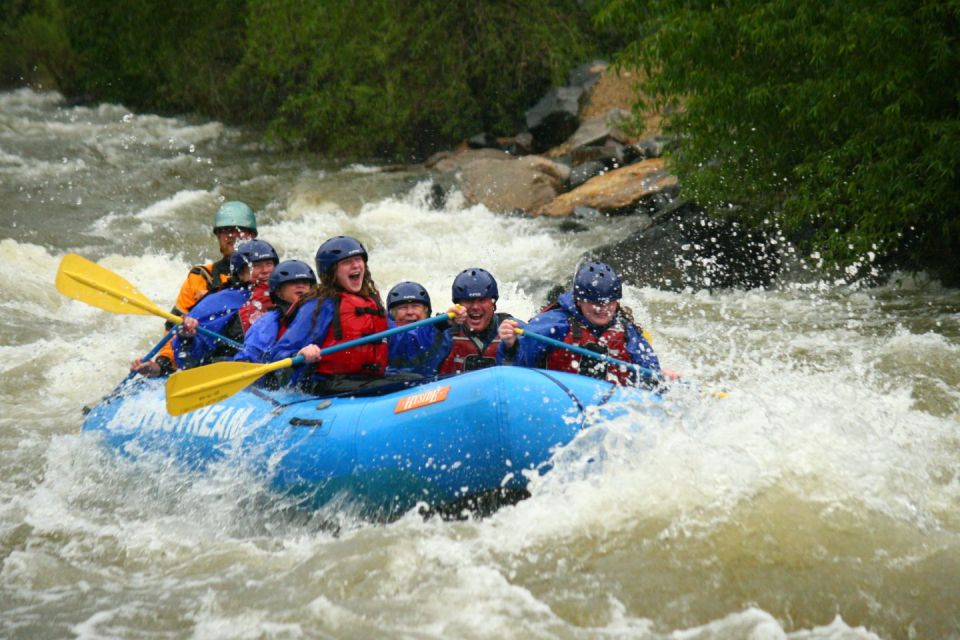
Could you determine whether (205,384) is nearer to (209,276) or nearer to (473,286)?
(473,286)

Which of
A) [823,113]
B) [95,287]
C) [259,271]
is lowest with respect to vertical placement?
[259,271]

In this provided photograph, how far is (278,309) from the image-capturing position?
6.04 meters

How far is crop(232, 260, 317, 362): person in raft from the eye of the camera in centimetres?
582

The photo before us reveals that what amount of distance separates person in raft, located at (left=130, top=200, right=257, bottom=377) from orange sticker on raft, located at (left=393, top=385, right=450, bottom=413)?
7.59 feet

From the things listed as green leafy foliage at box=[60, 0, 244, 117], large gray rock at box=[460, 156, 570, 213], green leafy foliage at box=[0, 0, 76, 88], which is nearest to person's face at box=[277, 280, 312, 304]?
large gray rock at box=[460, 156, 570, 213]

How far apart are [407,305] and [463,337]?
366 mm

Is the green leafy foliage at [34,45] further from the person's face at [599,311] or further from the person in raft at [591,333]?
the person's face at [599,311]

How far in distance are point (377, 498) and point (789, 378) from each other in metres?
2.48

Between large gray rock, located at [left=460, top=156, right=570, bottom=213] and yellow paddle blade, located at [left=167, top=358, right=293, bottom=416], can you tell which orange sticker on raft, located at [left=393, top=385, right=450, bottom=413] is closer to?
yellow paddle blade, located at [left=167, top=358, right=293, bottom=416]

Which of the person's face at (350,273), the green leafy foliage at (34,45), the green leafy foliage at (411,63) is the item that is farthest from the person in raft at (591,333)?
the green leafy foliage at (34,45)

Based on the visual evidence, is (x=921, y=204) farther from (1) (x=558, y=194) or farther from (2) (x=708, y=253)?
(1) (x=558, y=194)

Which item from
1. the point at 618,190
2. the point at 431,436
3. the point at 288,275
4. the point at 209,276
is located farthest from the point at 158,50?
the point at 431,436

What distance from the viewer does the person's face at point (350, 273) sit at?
18.4ft

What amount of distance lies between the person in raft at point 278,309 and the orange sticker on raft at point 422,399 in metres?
1.14
